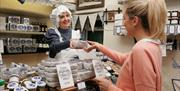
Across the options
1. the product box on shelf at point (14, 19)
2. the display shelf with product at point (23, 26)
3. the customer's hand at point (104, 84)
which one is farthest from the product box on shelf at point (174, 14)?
the product box on shelf at point (14, 19)

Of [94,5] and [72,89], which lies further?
[94,5]

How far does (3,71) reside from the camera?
1.28m

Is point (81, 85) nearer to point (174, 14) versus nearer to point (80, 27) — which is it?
point (174, 14)

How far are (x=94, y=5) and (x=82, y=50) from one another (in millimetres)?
2085

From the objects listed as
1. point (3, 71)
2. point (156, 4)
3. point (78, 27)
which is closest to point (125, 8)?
point (156, 4)

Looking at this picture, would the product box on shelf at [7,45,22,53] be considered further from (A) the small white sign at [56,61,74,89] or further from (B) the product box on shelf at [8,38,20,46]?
(A) the small white sign at [56,61,74,89]

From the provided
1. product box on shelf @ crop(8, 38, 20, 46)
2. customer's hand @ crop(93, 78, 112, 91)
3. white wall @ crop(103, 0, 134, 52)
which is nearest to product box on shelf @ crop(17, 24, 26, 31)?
product box on shelf @ crop(8, 38, 20, 46)

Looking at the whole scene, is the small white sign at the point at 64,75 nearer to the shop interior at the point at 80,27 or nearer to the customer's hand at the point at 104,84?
the customer's hand at the point at 104,84

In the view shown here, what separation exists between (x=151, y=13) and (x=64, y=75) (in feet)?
1.64

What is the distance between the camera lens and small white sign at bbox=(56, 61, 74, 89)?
109cm

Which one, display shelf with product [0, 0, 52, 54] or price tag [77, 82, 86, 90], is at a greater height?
display shelf with product [0, 0, 52, 54]

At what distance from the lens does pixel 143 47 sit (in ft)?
3.16

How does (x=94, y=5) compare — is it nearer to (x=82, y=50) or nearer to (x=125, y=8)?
(x=82, y=50)

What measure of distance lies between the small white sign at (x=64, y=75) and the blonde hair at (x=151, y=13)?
1.31 ft
